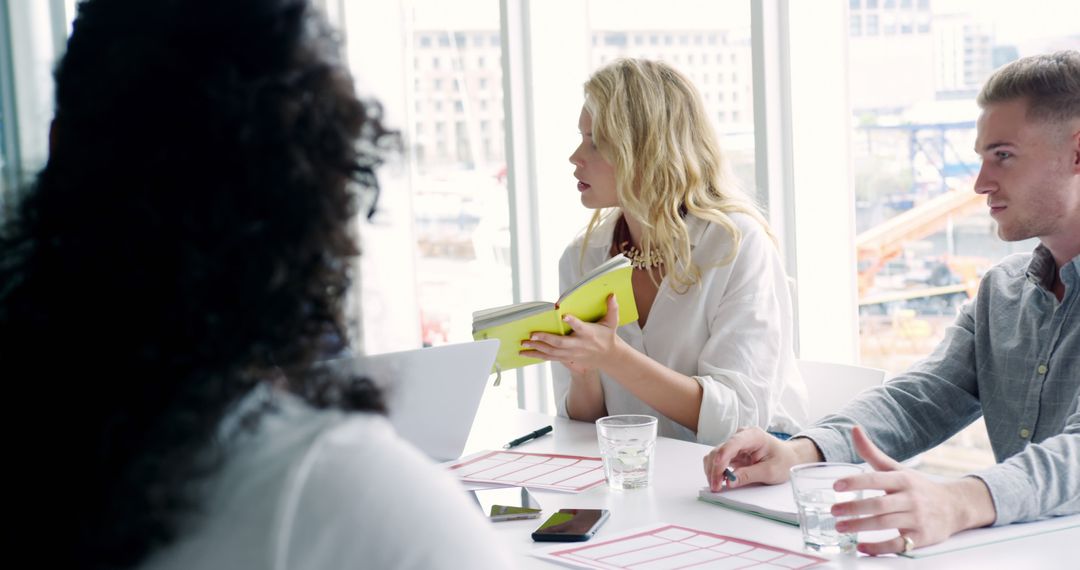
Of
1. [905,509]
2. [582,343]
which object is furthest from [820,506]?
[582,343]

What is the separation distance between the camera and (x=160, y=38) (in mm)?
646

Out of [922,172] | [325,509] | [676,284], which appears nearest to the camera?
[325,509]

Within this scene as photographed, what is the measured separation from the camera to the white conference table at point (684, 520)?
1.28 metres

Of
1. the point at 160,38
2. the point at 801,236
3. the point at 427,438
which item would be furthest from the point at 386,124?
the point at 801,236

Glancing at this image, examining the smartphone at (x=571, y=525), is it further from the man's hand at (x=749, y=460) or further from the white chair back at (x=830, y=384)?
the white chair back at (x=830, y=384)

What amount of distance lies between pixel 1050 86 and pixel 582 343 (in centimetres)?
101

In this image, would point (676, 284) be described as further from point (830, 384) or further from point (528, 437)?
point (528, 437)

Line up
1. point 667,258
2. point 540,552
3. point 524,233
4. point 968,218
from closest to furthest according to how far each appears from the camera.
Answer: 1. point 540,552
2. point 667,258
3. point 968,218
4. point 524,233

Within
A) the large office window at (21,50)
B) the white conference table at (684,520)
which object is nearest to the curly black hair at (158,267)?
the white conference table at (684,520)

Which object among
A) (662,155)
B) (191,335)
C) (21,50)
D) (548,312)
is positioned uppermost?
(21,50)

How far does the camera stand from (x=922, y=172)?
314 centimetres

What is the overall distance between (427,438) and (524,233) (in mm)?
2526

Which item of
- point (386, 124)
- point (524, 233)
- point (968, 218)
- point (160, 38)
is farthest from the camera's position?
point (524, 233)

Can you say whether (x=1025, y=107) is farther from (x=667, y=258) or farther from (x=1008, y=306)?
(x=667, y=258)
